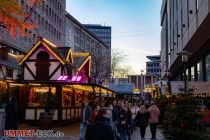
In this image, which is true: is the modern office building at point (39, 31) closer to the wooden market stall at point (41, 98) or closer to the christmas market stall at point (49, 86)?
the christmas market stall at point (49, 86)

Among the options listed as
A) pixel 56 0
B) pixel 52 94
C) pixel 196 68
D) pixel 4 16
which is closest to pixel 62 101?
pixel 52 94

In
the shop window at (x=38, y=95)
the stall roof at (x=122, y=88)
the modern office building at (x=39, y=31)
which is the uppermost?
the modern office building at (x=39, y=31)

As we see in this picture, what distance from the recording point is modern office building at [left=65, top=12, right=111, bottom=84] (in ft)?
255

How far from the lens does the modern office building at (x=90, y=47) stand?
77.8 meters

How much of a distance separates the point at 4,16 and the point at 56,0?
2590 inches

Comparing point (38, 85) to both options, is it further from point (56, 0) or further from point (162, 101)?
point (56, 0)

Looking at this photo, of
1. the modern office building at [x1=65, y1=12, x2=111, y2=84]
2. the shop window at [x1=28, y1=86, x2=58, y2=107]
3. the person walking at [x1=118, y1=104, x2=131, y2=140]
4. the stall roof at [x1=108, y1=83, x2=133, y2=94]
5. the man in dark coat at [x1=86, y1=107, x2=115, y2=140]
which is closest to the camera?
the man in dark coat at [x1=86, y1=107, x2=115, y2=140]

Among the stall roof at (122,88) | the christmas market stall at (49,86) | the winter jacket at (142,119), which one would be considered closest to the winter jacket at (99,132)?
the winter jacket at (142,119)

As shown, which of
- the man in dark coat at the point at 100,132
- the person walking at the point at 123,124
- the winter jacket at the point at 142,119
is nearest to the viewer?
the man in dark coat at the point at 100,132

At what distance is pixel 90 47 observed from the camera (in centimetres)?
12081

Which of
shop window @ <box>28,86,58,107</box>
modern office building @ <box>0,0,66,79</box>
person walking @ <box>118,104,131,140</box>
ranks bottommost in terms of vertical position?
person walking @ <box>118,104,131,140</box>

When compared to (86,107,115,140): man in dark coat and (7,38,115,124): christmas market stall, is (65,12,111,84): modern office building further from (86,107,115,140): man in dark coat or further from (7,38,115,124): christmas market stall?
(86,107,115,140): man in dark coat

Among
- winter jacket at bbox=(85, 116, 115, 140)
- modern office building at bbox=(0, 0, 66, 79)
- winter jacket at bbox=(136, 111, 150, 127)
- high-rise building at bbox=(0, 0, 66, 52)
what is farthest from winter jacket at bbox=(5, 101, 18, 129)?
high-rise building at bbox=(0, 0, 66, 52)

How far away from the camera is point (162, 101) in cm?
3316
